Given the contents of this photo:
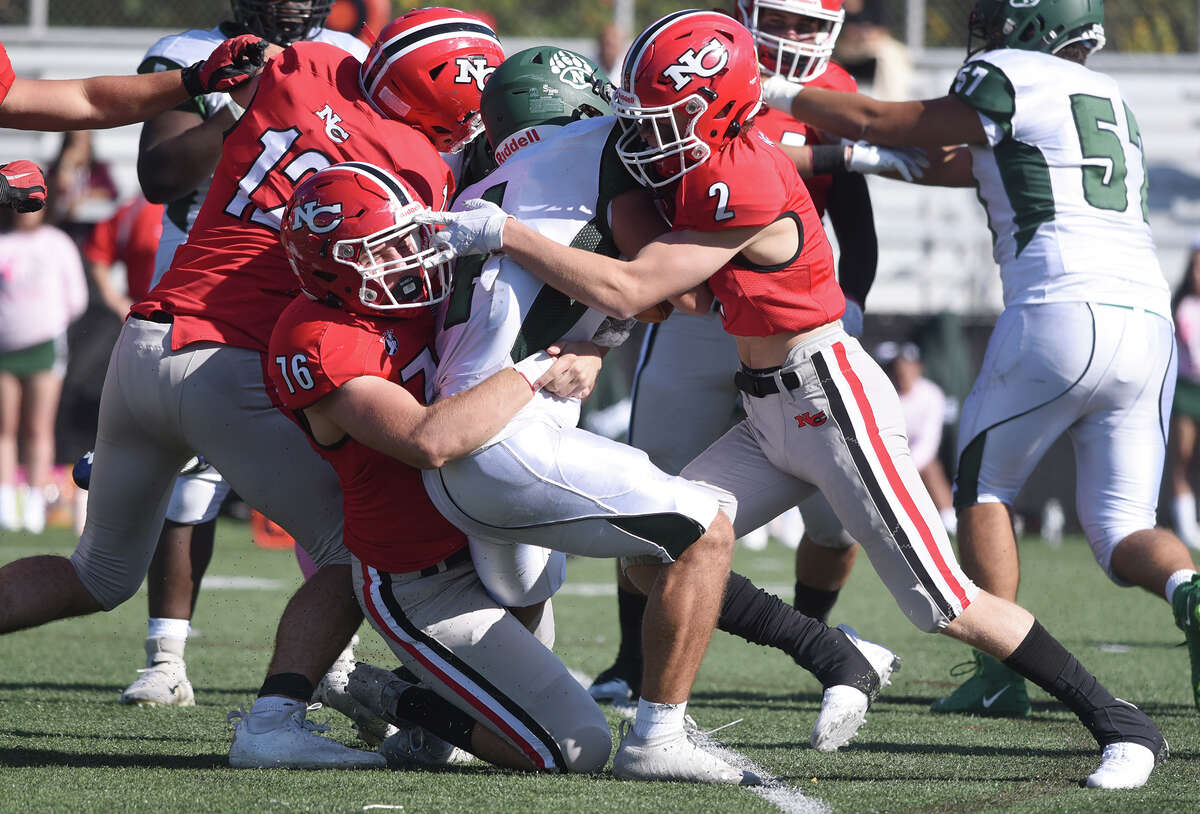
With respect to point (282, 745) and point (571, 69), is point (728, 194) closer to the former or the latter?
point (571, 69)

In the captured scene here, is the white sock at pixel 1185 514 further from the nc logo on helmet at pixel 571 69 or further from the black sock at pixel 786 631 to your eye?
the nc logo on helmet at pixel 571 69

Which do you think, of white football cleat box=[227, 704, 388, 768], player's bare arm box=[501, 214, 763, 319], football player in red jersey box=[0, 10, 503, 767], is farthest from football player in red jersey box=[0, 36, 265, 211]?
white football cleat box=[227, 704, 388, 768]

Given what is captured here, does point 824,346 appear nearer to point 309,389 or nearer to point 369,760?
point 309,389

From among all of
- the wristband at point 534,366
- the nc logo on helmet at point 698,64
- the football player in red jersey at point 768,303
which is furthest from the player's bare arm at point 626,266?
the nc logo on helmet at point 698,64

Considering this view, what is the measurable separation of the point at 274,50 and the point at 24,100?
73cm

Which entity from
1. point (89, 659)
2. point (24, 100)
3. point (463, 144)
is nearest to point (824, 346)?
point (463, 144)

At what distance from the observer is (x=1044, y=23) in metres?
4.47

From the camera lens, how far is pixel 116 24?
1417 centimetres

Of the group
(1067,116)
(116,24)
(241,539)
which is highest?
(1067,116)

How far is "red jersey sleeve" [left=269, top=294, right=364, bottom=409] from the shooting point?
3.18 meters

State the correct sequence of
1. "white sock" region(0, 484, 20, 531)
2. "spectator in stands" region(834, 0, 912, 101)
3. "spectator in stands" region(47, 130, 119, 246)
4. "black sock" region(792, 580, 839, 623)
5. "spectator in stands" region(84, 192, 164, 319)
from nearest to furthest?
"black sock" region(792, 580, 839, 623) < "spectator in stands" region(84, 192, 164, 319) < "white sock" region(0, 484, 20, 531) < "spectator in stands" region(47, 130, 119, 246) < "spectator in stands" region(834, 0, 912, 101)

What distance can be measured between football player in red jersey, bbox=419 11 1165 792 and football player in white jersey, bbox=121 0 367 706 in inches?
53.5

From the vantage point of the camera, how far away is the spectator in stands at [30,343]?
9.22 metres

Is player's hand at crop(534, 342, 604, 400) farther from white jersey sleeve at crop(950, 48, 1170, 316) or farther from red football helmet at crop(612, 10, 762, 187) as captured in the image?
white jersey sleeve at crop(950, 48, 1170, 316)
